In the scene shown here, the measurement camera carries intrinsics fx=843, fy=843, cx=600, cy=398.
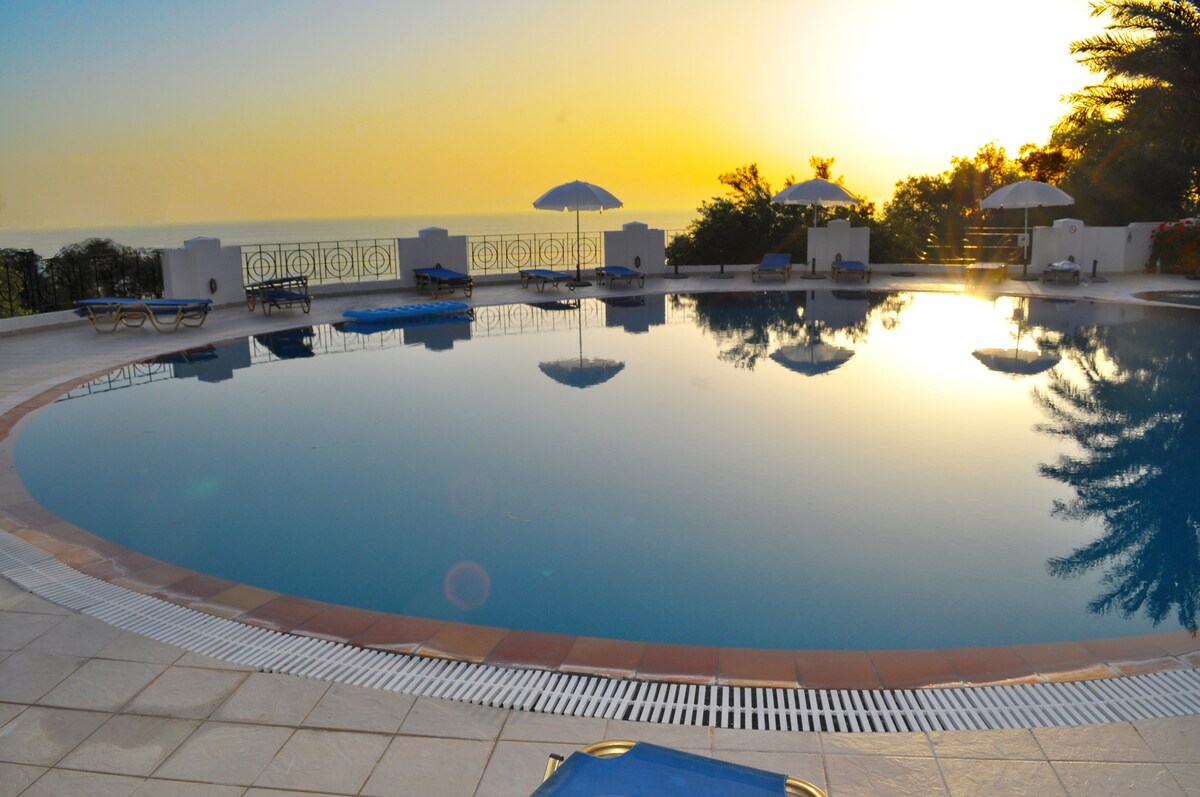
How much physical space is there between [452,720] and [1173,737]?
9.36ft

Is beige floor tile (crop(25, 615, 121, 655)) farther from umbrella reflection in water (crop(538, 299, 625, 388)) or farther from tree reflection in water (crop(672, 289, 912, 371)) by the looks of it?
tree reflection in water (crop(672, 289, 912, 371))

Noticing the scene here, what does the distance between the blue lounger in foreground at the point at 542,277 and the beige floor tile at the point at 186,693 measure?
15.3m

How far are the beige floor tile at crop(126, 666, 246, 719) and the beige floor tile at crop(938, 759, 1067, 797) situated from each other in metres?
2.96

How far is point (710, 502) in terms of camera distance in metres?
6.36

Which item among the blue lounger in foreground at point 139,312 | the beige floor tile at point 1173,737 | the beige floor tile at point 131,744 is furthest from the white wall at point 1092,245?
the beige floor tile at point 131,744

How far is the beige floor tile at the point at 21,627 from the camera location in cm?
413

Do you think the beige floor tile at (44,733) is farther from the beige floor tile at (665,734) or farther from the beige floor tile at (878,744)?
the beige floor tile at (878,744)

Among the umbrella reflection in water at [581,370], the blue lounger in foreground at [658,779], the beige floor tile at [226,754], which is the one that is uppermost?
the blue lounger in foreground at [658,779]

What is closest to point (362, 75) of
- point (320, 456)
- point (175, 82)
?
point (175, 82)

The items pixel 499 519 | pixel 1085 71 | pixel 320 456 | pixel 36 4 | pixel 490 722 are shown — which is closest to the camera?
pixel 490 722

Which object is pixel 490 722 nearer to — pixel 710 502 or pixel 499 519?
pixel 499 519

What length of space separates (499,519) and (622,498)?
983 millimetres

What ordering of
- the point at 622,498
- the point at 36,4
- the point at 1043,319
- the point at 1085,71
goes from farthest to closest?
1. the point at 36,4
2. the point at 1085,71
3. the point at 1043,319
4. the point at 622,498

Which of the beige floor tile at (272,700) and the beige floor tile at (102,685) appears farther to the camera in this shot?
the beige floor tile at (102,685)
